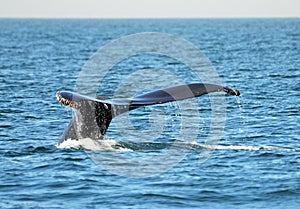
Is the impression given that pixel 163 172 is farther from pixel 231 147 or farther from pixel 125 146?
pixel 231 147

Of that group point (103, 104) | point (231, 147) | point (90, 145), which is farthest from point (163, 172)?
point (231, 147)

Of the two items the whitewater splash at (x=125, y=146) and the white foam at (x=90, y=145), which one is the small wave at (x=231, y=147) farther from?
the white foam at (x=90, y=145)

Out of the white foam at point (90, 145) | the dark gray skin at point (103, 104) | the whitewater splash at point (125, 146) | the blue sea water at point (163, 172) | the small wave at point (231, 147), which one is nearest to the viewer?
the dark gray skin at point (103, 104)

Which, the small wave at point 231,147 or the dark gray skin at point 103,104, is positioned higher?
the dark gray skin at point 103,104

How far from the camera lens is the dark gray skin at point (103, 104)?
10.7 m

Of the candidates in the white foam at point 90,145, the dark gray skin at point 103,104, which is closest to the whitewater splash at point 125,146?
the white foam at point 90,145

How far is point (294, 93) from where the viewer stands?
2327cm

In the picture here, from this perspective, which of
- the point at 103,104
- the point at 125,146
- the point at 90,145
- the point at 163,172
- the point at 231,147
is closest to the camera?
the point at 103,104

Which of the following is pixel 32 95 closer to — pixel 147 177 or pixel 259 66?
pixel 147 177

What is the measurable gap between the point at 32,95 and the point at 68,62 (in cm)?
1798

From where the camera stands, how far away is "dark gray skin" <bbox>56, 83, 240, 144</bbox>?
10688 mm

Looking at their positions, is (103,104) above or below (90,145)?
above

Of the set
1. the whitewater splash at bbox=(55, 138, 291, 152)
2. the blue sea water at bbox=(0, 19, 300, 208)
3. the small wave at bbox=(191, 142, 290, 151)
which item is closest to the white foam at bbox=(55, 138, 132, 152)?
the whitewater splash at bbox=(55, 138, 291, 152)

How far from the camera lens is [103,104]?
1164cm
